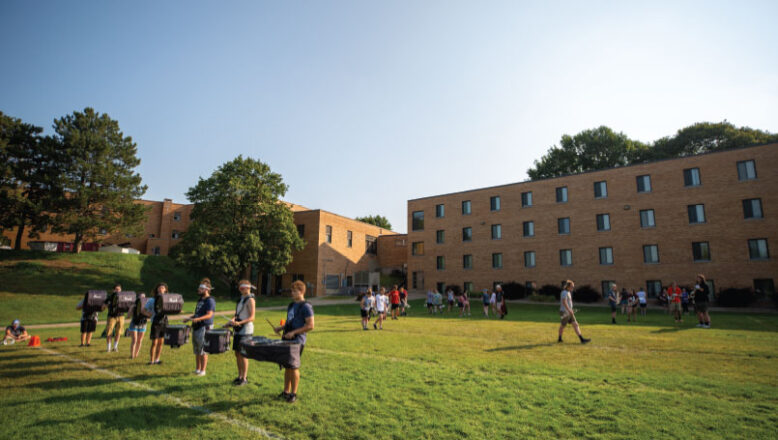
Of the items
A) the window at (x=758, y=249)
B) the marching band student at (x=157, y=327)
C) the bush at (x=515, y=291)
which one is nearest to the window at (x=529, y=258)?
the bush at (x=515, y=291)

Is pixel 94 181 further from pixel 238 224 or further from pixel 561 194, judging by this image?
pixel 561 194

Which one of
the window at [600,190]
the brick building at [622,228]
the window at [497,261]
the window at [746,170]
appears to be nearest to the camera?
the brick building at [622,228]

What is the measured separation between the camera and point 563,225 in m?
37.6

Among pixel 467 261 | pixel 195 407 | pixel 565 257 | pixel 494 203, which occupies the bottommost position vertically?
pixel 195 407

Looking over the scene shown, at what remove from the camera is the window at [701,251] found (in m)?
30.6

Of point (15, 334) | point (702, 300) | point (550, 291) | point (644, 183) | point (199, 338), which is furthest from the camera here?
point (550, 291)

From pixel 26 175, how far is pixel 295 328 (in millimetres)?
43460

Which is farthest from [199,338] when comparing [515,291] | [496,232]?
[496,232]

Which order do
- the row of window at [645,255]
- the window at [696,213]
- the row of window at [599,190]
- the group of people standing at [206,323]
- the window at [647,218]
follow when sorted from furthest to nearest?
the window at [647,218]
the window at [696,213]
the row of window at [599,190]
the row of window at [645,255]
the group of people standing at [206,323]

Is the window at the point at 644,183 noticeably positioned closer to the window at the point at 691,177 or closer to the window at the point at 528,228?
the window at the point at 691,177

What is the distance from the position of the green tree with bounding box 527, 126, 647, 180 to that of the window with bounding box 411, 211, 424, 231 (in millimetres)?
23153

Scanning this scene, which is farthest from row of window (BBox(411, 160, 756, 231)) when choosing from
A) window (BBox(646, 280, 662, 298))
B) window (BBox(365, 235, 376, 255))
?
window (BBox(646, 280, 662, 298))

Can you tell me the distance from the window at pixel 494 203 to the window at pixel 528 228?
3.71 m

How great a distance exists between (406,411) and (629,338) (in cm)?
1125
